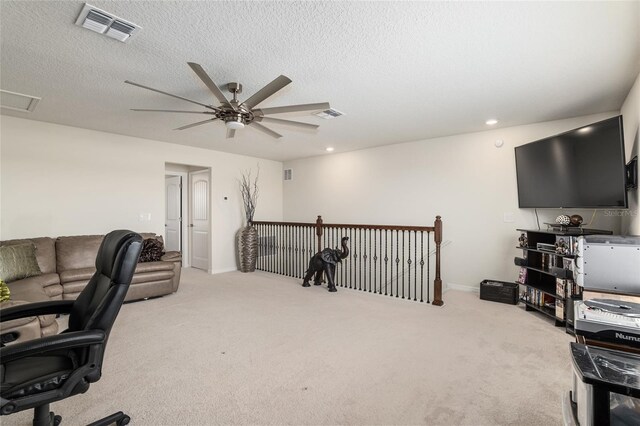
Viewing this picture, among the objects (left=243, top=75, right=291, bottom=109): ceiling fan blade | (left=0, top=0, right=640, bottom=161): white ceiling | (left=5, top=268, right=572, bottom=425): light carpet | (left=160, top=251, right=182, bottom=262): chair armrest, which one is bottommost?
(left=5, top=268, right=572, bottom=425): light carpet

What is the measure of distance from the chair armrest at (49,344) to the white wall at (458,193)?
15.2 ft

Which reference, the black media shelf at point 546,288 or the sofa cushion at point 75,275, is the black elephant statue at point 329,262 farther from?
the sofa cushion at point 75,275

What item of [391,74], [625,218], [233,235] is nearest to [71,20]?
[391,74]

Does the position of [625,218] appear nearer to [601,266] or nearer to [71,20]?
[601,266]

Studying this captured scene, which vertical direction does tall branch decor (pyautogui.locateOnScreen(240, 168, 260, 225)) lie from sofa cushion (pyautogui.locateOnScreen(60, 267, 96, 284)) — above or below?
above

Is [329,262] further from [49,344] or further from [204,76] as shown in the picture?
[49,344]

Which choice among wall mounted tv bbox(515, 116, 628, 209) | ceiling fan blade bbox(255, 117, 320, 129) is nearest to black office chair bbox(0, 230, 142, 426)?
ceiling fan blade bbox(255, 117, 320, 129)

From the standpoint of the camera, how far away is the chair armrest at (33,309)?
161 centimetres

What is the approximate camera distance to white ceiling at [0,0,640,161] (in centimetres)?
181

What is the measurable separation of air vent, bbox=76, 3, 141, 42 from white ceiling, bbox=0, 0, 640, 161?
5 centimetres

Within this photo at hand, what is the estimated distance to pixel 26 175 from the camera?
3920 mm

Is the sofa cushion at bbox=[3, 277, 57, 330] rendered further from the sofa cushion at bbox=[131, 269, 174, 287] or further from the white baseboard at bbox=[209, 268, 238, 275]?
the white baseboard at bbox=[209, 268, 238, 275]

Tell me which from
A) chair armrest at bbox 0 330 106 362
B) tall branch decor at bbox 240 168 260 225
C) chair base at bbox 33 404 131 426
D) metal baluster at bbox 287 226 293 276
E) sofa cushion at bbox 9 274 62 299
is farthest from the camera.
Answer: tall branch decor at bbox 240 168 260 225

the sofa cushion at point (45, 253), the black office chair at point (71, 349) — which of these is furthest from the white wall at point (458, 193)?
the sofa cushion at point (45, 253)
